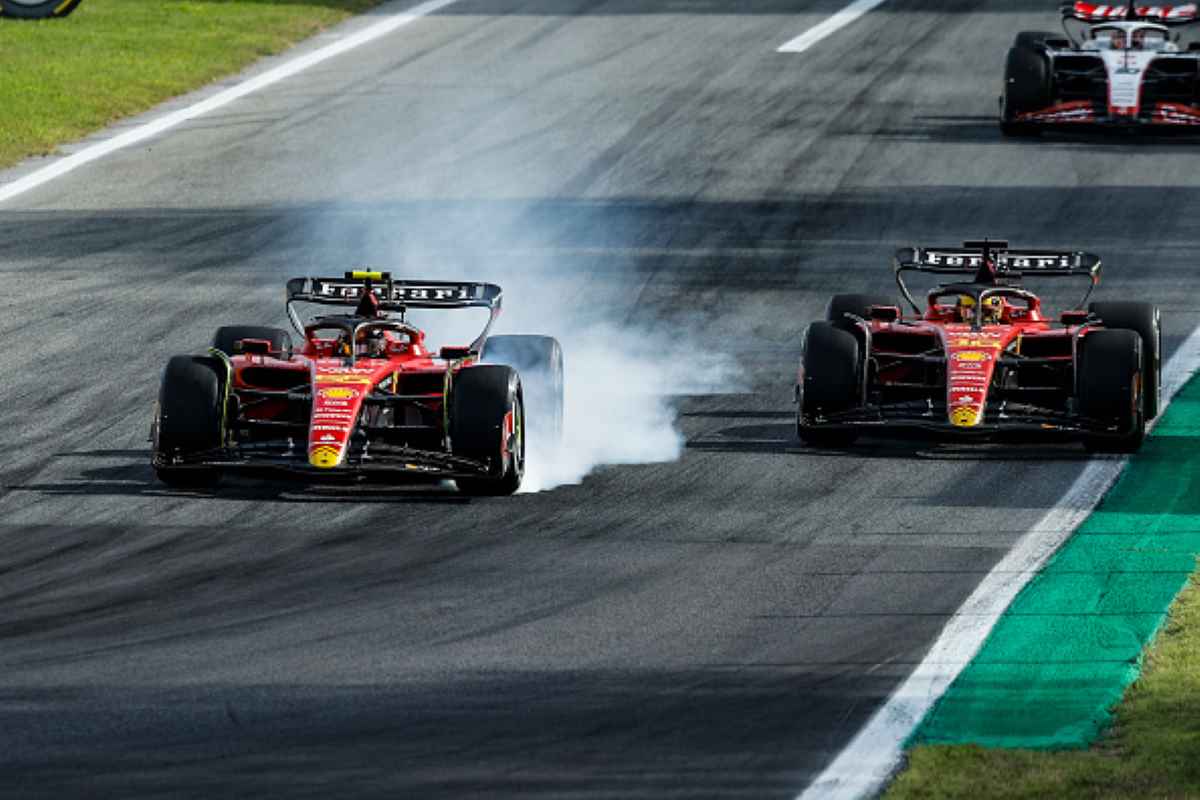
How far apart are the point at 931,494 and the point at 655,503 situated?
1.80 meters

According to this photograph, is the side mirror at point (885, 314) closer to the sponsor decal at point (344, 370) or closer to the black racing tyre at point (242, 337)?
the sponsor decal at point (344, 370)

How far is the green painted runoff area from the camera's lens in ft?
40.1

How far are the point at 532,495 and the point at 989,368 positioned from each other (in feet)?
11.1

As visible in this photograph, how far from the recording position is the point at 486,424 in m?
17.2

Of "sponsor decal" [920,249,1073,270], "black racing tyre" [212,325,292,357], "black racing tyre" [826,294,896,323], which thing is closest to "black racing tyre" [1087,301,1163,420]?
"sponsor decal" [920,249,1073,270]

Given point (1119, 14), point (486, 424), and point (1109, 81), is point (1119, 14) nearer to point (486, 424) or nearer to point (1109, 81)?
point (1109, 81)

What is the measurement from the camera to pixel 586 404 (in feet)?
68.5

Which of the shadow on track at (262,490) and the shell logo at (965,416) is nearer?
the shadow on track at (262,490)

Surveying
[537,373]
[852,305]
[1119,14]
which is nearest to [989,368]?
[852,305]

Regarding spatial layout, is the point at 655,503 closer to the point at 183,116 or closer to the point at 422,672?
the point at 422,672

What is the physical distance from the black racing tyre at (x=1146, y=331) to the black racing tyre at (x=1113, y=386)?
944mm

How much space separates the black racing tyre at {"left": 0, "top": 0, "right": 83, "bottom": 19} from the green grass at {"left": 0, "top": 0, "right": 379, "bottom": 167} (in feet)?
0.78

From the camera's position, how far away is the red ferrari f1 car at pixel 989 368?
1862cm

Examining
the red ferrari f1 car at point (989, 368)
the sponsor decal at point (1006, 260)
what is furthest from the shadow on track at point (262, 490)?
the sponsor decal at point (1006, 260)
